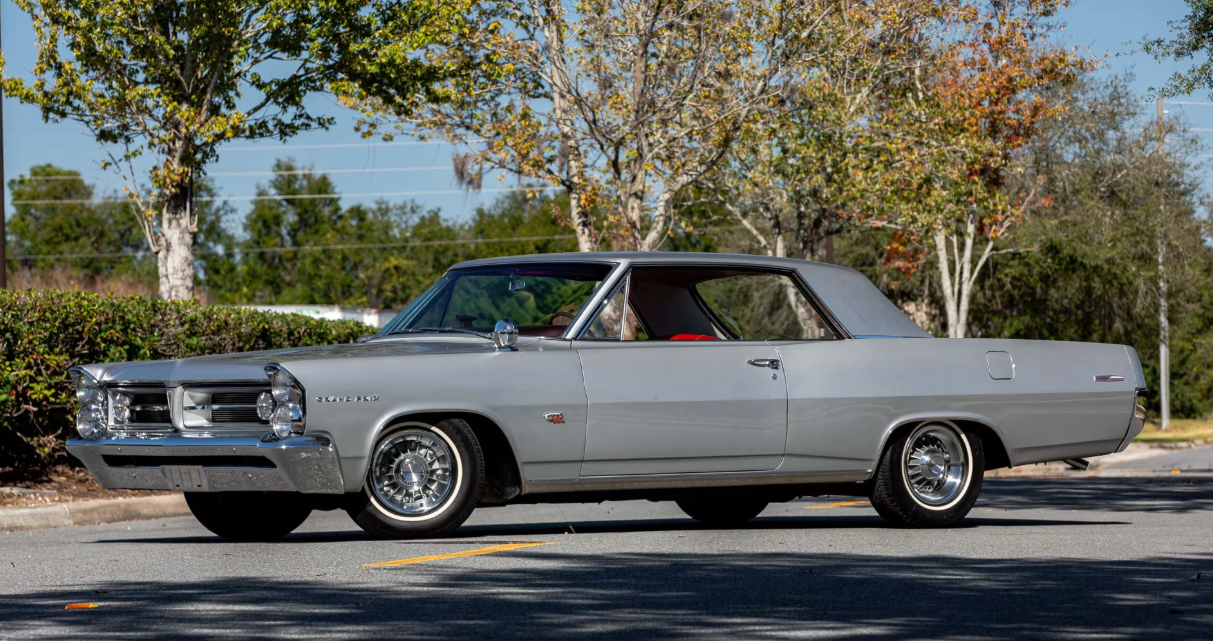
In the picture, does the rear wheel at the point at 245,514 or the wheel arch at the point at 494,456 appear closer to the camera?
the wheel arch at the point at 494,456

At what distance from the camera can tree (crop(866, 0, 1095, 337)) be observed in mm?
26875

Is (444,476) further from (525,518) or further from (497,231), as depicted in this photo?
(497,231)

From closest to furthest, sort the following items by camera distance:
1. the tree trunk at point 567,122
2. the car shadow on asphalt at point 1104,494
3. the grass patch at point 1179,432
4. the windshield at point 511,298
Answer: the windshield at point 511,298 → the car shadow on asphalt at point 1104,494 → the tree trunk at point 567,122 → the grass patch at point 1179,432

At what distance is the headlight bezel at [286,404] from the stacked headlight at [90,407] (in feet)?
3.71

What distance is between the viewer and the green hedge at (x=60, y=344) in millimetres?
12547

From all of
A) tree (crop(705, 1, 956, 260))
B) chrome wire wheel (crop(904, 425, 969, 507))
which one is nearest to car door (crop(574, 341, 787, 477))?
chrome wire wheel (crop(904, 425, 969, 507))

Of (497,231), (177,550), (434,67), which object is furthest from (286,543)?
(497,231)

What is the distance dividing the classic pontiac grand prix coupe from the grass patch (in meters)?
22.8

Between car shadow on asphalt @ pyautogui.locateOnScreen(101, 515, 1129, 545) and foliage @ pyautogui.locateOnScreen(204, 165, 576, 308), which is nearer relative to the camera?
car shadow on asphalt @ pyautogui.locateOnScreen(101, 515, 1129, 545)

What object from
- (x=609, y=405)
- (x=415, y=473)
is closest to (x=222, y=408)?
(x=415, y=473)

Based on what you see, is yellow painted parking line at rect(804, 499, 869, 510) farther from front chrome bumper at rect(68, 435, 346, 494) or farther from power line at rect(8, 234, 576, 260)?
power line at rect(8, 234, 576, 260)

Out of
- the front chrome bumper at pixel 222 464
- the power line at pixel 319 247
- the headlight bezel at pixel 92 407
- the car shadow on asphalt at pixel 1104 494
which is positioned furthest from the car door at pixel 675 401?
the power line at pixel 319 247

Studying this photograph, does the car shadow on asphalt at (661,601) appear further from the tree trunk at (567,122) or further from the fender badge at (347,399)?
the tree trunk at (567,122)

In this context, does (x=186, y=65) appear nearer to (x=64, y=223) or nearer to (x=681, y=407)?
(x=681, y=407)
